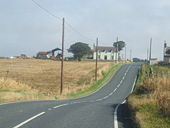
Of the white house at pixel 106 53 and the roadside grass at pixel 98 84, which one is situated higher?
the white house at pixel 106 53

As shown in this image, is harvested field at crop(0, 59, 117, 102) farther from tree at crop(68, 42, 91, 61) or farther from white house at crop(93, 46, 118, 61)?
white house at crop(93, 46, 118, 61)

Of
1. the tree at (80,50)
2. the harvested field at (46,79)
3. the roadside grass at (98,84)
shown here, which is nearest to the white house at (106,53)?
the tree at (80,50)

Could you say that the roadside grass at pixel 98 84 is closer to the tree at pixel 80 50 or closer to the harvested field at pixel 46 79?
the harvested field at pixel 46 79

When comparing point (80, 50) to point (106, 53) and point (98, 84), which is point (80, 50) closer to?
point (106, 53)

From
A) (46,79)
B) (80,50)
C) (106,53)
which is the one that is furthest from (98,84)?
(106,53)

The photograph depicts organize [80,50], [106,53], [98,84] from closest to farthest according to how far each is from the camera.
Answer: [98,84] < [80,50] < [106,53]

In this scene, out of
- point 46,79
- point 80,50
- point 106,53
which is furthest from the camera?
point 106,53

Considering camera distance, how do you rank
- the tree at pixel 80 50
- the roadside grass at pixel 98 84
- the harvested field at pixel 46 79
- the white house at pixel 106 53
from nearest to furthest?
the harvested field at pixel 46 79, the roadside grass at pixel 98 84, the tree at pixel 80 50, the white house at pixel 106 53

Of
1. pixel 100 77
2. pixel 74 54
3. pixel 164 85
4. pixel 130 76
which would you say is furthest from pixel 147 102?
pixel 74 54

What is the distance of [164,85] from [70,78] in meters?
44.4

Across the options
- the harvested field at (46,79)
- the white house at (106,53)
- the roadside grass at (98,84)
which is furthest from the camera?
the white house at (106,53)

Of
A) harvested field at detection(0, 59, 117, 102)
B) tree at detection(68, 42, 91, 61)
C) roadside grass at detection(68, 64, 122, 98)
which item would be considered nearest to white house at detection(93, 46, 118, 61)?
tree at detection(68, 42, 91, 61)

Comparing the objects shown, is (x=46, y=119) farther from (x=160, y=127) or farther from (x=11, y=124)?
(x=160, y=127)

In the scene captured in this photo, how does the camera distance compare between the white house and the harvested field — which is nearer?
the harvested field
